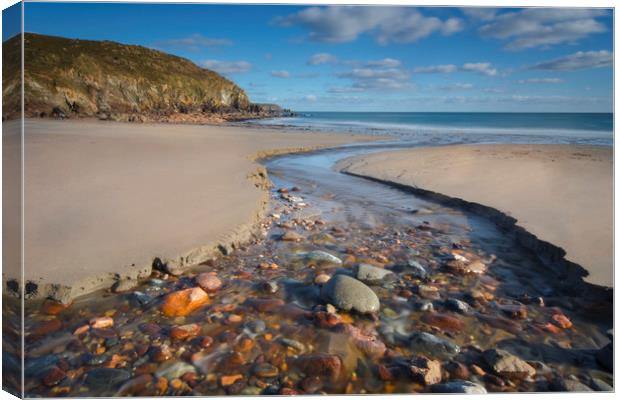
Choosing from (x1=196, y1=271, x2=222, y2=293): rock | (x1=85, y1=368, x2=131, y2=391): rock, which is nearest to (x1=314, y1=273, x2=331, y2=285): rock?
(x1=196, y1=271, x2=222, y2=293): rock

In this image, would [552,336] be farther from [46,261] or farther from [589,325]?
[46,261]

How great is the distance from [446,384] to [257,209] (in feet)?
10.5

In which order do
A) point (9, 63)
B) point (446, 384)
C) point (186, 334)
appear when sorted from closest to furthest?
point (446, 384) → point (9, 63) → point (186, 334)

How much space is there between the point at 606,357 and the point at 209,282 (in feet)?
8.76

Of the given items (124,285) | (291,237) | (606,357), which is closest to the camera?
(606,357)

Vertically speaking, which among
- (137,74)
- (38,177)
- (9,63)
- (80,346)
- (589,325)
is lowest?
(80,346)

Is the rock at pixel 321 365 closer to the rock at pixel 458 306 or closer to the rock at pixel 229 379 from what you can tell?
the rock at pixel 229 379

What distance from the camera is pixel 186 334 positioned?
232 cm

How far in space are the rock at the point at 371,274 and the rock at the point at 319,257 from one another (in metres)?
0.32

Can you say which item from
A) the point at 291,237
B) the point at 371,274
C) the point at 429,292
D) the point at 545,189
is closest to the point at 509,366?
the point at 429,292

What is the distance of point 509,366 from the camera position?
6.79 ft

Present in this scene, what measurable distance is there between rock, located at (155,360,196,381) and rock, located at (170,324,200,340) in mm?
228

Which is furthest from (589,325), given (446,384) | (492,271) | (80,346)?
(80,346)

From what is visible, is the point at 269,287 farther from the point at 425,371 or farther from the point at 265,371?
the point at 425,371
